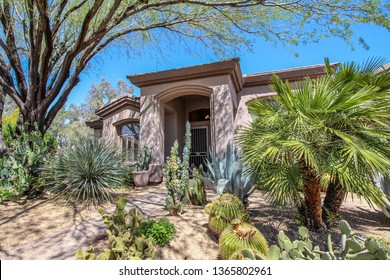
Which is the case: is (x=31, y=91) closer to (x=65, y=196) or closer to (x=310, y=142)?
(x=65, y=196)

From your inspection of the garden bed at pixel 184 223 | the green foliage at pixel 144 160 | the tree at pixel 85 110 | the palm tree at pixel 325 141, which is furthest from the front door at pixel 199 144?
the tree at pixel 85 110

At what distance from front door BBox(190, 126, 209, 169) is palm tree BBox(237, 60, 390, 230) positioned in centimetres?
856

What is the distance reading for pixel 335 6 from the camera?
669 centimetres

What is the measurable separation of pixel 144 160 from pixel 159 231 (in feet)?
22.1

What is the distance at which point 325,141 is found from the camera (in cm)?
323

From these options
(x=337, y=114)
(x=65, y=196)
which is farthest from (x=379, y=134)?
(x=65, y=196)

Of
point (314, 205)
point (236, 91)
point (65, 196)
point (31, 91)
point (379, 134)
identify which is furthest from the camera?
point (236, 91)

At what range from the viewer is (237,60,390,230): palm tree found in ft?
9.89

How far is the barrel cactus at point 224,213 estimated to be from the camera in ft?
11.8

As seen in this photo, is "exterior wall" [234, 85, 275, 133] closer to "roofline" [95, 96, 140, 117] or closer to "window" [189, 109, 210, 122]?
"window" [189, 109, 210, 122]

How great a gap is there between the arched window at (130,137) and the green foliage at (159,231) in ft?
32.0

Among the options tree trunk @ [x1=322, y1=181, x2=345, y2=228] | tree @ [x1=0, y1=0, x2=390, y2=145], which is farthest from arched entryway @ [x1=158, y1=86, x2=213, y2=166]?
tree trunk @ [x1=322, y1=181, x2=345, y2=228]

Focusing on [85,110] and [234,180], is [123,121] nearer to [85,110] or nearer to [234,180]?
[234,180]
